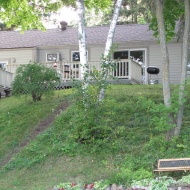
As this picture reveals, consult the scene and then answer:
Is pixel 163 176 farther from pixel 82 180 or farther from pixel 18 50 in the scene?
pixel 18 50

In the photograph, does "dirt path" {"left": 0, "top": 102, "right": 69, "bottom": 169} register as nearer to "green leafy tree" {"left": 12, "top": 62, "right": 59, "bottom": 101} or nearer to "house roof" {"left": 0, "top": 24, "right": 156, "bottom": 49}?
"green leafy tree" {"left": 12, "top": 62, "right": 59, "bottom": 101}

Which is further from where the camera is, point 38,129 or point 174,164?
point 38,129

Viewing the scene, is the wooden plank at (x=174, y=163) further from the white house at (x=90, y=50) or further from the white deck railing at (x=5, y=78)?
the white deck railing at (x=5, y=78)

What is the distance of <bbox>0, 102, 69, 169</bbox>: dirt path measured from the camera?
1105cm

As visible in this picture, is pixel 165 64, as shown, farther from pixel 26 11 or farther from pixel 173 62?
pixel 173 62

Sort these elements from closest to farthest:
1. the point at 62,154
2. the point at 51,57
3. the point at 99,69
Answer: the point at 62,154 < the point at 99,69 < the point at 51,57

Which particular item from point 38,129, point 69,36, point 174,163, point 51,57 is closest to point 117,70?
point 51,57

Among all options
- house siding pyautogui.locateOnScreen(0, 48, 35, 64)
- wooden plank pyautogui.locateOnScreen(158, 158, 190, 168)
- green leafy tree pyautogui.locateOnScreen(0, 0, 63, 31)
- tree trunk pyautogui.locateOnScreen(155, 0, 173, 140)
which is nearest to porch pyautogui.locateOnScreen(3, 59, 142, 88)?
green leafy tree pyautogui.locateOnScreen(0, 0, 63, 31)

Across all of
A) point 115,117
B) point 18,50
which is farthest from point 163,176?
point 18,50

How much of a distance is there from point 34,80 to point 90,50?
25.3ft

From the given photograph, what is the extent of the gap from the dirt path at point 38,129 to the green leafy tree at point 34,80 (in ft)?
3.35

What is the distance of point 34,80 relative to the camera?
1477cm

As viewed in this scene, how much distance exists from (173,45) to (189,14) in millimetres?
10002

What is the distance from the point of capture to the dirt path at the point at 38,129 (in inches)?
435
